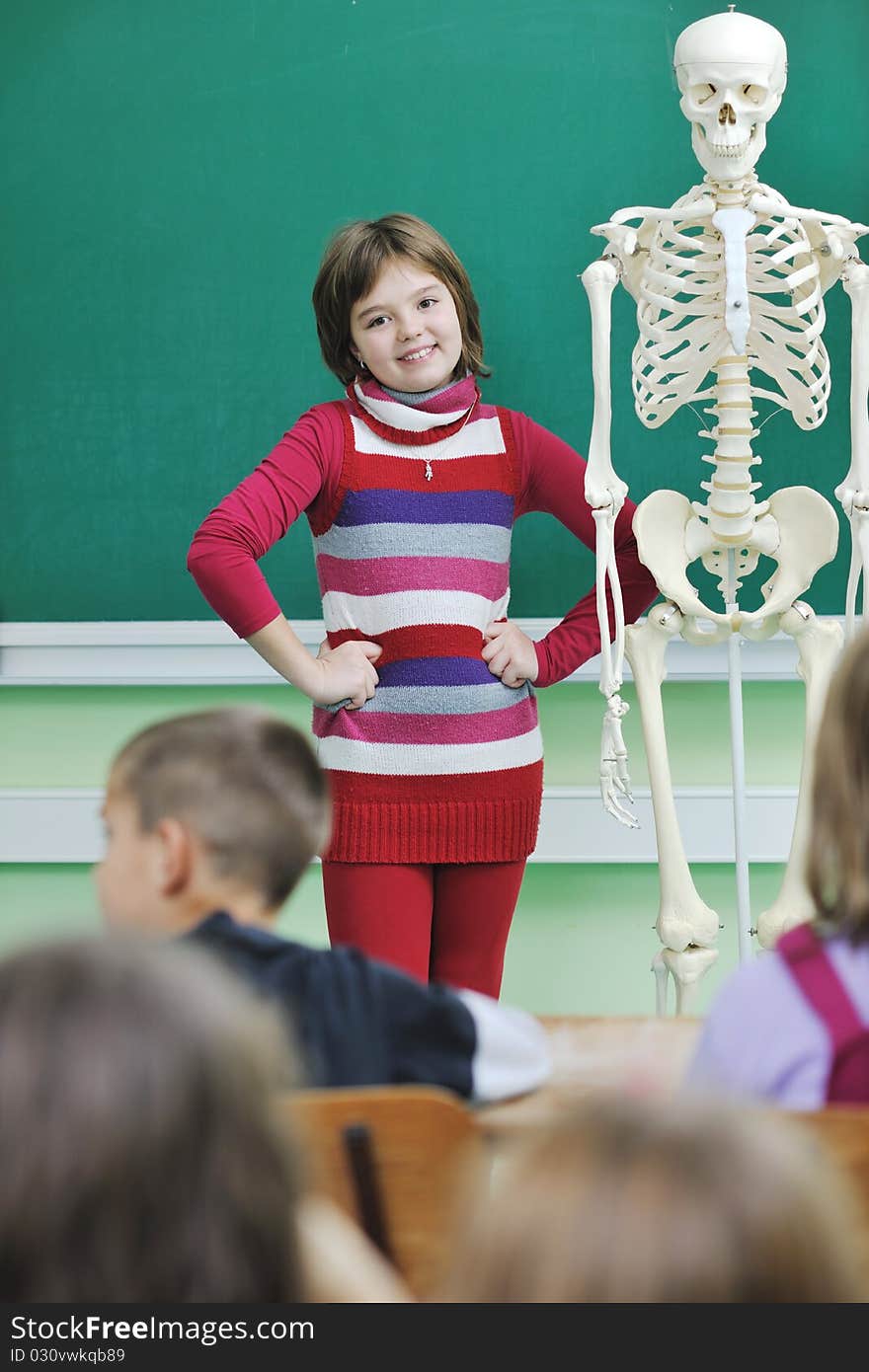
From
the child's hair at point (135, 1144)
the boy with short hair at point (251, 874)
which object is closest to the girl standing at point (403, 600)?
the boy with short hair at point (251, 874)

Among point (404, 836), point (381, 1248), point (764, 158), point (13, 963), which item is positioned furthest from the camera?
point (764, 158)

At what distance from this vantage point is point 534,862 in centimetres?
314

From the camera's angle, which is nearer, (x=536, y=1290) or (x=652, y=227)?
(x=536, y=1290)

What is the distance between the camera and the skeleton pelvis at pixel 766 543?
8.19 feet

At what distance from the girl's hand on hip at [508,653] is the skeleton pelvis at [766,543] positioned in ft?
0.81

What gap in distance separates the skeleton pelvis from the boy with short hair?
1102 mm

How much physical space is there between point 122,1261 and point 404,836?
63.2 inches

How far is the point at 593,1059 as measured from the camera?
161 cm

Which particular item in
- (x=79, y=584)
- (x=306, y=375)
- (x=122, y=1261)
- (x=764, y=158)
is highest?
(x=764, y=158)

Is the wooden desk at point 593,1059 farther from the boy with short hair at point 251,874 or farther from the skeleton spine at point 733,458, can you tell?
the skeleton spine at point 733,458

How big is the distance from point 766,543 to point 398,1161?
61.7 inches

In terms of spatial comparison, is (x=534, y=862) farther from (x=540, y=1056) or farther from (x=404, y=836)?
(x=540, y=1056)

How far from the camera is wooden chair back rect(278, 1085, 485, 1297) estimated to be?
1157mm

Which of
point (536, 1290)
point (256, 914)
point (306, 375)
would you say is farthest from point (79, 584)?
point (536, 1290)
